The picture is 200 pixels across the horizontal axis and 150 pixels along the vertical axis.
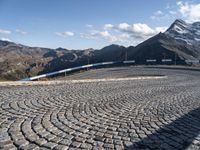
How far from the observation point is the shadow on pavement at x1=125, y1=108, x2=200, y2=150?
223 inches

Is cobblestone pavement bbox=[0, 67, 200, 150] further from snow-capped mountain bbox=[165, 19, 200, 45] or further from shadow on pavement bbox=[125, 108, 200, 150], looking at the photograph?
snow-capped mountain bbox=[165, 19, 200, 45]

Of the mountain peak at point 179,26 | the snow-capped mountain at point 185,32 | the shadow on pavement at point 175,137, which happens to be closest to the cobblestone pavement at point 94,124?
the shadow on pavement at point 175,137

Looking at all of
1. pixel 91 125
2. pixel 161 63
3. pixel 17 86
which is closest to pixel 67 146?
pixel 91 125

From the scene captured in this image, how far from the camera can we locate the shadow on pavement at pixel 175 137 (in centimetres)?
567

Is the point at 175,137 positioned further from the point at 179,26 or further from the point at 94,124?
the point at 179,26

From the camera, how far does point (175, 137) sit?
20.8 ft

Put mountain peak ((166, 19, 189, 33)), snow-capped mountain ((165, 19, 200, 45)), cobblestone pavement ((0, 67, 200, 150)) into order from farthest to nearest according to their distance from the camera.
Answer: mountain peak ((166, 19, 189, 33))
snow-capped mountain ((165, 19, 200, 45))
cobblestone pavement ((0, 67, 200, 150))

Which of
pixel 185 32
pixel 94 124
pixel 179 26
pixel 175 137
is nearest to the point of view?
pixel 175 137

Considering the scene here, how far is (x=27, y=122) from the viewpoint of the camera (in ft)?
22.5

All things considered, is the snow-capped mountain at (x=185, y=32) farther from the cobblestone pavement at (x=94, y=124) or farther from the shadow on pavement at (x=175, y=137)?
the shadow on pavement at (x=175, y=137)

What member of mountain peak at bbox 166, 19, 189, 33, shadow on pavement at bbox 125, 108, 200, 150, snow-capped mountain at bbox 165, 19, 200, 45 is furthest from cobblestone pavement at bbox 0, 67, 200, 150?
mountain peak at bbox 166, 19, 189, 33

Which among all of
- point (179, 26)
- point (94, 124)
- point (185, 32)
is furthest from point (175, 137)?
point (179, 26)

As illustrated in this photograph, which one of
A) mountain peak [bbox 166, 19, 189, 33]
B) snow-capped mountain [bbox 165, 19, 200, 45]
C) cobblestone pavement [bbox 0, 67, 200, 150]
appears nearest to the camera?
cobblestone pavement [bbox 0, 67, 200, 150]

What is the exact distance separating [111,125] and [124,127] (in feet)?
1.21
